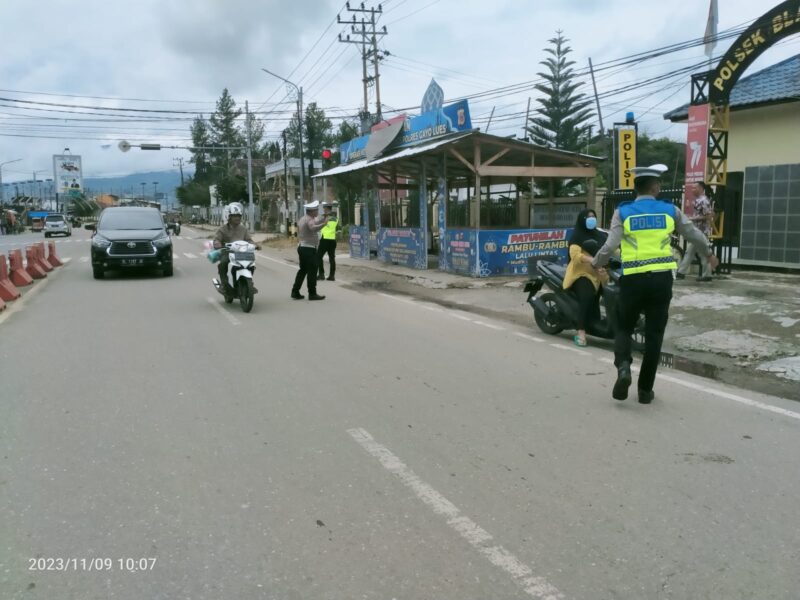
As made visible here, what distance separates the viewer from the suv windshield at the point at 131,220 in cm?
1661

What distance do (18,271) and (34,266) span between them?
1679mm

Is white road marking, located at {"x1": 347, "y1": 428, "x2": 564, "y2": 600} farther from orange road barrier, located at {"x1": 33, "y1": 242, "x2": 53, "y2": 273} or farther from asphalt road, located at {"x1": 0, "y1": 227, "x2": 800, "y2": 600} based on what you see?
orange road barrier, located at {"x1": 33, "y1": 242, "x2": 53, "y2": 273}

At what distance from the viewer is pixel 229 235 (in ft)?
37.0

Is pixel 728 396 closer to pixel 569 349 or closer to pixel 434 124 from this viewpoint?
pixel 569 349

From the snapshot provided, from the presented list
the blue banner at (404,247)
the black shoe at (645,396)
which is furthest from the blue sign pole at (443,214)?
the black shoe at (645,396)

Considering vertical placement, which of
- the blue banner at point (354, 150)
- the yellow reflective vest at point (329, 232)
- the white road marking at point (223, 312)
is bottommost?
the white road marking at point (223, 312)

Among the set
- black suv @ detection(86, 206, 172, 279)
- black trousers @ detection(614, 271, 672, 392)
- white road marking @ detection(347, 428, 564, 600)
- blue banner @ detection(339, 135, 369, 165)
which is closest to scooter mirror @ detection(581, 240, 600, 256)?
black trousers @ detection(614, 271, 672, 392)

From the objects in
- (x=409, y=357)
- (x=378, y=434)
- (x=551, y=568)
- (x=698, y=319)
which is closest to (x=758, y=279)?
(x=698, y=319)

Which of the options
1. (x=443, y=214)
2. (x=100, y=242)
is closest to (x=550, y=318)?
(x=443, y=214)

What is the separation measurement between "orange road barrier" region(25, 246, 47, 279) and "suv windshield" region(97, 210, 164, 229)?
1919mm

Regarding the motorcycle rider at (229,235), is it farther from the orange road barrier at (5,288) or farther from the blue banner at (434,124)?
the blue banner at (434,124)

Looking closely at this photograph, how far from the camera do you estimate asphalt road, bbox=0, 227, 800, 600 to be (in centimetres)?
297

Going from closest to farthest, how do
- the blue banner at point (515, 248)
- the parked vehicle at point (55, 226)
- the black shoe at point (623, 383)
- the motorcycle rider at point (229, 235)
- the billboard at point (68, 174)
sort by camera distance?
the black shoe at point (623, 383)
the motorcycle rider at point (229, 235)
the blue banner at point (515, 248)
the parked vehicle at point (55, 226)
the billboard at point (68, 174)

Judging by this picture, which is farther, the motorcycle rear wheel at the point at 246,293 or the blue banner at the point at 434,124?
the blue banner at the point at 434,124
